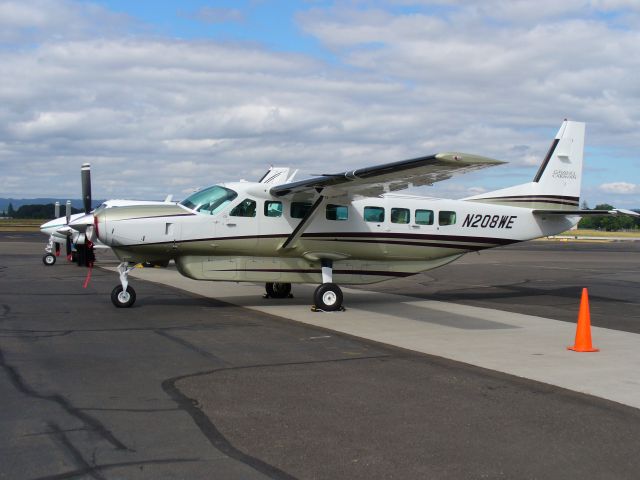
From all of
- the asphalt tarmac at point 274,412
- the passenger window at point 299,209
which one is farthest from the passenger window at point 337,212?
the asphalt tarmac at point 274,412

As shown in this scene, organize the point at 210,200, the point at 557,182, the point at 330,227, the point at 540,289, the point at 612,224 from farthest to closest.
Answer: the point at 612,224 → the point at 540,289 → the point at 557,182 → the point at 330,227 → the point at 210,200

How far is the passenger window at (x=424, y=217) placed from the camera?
54.3ft

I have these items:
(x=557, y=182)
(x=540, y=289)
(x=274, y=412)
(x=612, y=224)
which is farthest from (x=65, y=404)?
(x=612, y=224)

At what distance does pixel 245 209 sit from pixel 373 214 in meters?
3.19

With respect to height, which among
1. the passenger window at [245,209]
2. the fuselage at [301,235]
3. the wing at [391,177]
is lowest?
the fuselage at [301,235]

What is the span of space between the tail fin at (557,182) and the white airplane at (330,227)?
4cm

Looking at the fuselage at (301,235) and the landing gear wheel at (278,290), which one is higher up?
the fuselage at (301,235)

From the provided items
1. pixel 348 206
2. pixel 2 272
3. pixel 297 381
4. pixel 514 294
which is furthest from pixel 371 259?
pixel 2 272

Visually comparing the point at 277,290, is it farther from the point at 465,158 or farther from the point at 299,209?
the point at 465,158

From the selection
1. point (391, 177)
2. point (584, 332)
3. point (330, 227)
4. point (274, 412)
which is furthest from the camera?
point (330, 227)

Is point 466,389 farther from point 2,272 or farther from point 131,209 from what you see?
point 2,272

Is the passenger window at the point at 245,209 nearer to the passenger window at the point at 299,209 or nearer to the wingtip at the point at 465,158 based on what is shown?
the passenger window at the point at 299,209

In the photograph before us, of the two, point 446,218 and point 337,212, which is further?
point 446,218

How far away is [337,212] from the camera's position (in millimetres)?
15633
